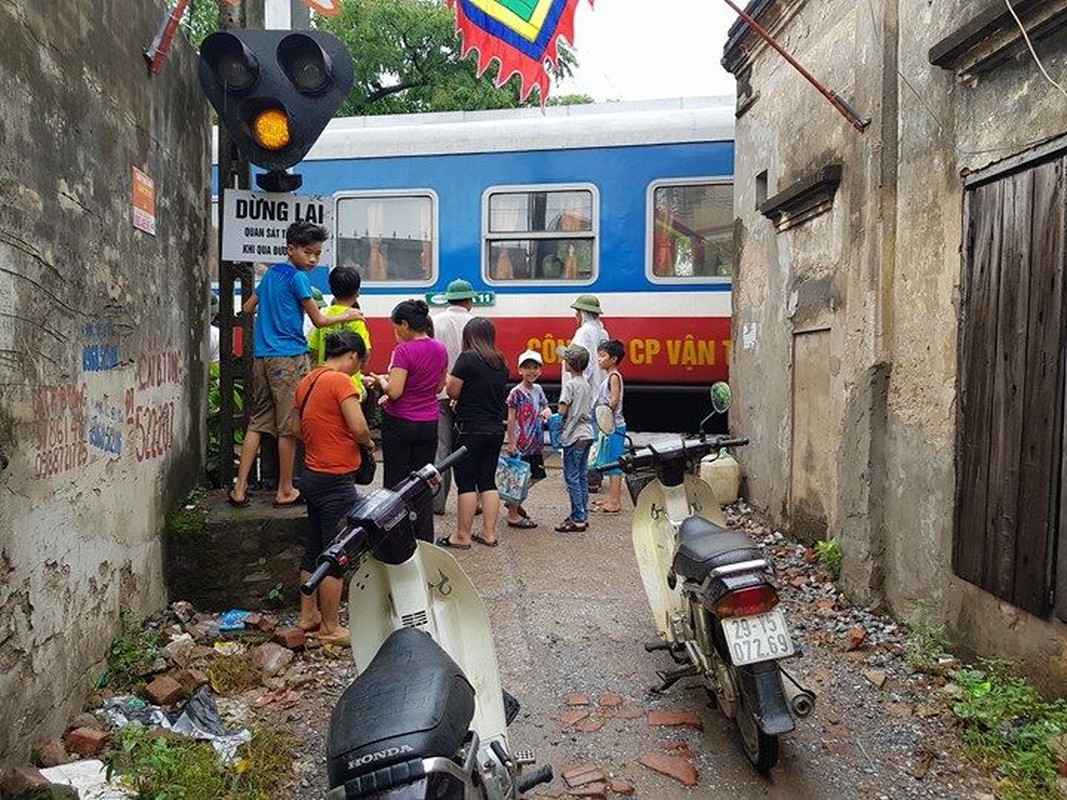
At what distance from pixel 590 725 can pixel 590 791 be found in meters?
0.59

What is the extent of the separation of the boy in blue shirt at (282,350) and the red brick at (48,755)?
2074mm

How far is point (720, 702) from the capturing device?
361cm

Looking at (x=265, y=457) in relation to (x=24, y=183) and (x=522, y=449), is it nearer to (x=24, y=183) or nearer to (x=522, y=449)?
(x=522, y=449)

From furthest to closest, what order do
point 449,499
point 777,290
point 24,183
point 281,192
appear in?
point 449,499 < point 777,290 < point 281,192 < point 24,183

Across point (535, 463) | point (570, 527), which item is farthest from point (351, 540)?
point (535, 463)

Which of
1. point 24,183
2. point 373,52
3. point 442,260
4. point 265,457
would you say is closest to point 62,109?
point 24,183

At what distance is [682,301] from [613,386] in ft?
7.29

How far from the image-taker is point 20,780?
2.72 metres

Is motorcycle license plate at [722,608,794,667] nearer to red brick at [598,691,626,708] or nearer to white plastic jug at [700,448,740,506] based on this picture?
red brick at [598,691,626,708]

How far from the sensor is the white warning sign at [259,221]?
514 cm

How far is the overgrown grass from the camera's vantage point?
2.95 m

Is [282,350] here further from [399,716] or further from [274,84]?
[399,716]

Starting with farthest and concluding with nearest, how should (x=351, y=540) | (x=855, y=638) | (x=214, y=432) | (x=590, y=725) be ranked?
(x=214, y=432) < (x=855, y=638) < (x=590, y=725) < (x=351, y=540)

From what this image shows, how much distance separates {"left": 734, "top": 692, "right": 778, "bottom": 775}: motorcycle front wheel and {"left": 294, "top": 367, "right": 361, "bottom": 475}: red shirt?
2.25 m
